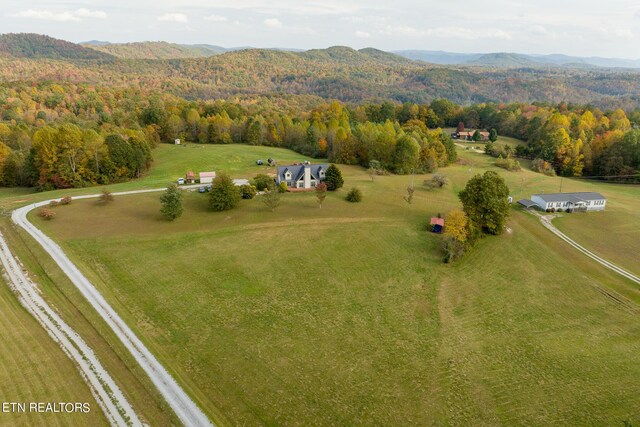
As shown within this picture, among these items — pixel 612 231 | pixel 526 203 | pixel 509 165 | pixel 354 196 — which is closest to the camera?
pixel 612 231

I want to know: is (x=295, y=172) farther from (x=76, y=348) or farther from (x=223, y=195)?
(x=76, y=348)

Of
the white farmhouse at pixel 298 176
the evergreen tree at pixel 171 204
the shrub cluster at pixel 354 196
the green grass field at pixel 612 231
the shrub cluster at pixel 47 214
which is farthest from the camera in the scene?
the white farmhouse at pixel 298 176

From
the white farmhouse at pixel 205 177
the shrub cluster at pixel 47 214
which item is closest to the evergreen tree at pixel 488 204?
the white farmhouse at pixel 205 177

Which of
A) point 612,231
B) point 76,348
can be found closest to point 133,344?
point 76,348

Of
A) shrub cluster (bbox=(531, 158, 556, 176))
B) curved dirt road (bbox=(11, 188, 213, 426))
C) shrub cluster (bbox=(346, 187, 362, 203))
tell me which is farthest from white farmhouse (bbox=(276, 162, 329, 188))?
shrub cluster (bbox=(531, 158, 556, 176))

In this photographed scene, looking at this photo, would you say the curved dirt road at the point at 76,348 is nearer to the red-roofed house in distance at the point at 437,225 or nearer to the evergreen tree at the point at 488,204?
the red-roofed house in distance at the point at 437,225

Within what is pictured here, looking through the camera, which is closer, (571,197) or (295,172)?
(571,197)

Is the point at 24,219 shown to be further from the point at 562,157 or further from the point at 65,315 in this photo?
the point at 562,157
